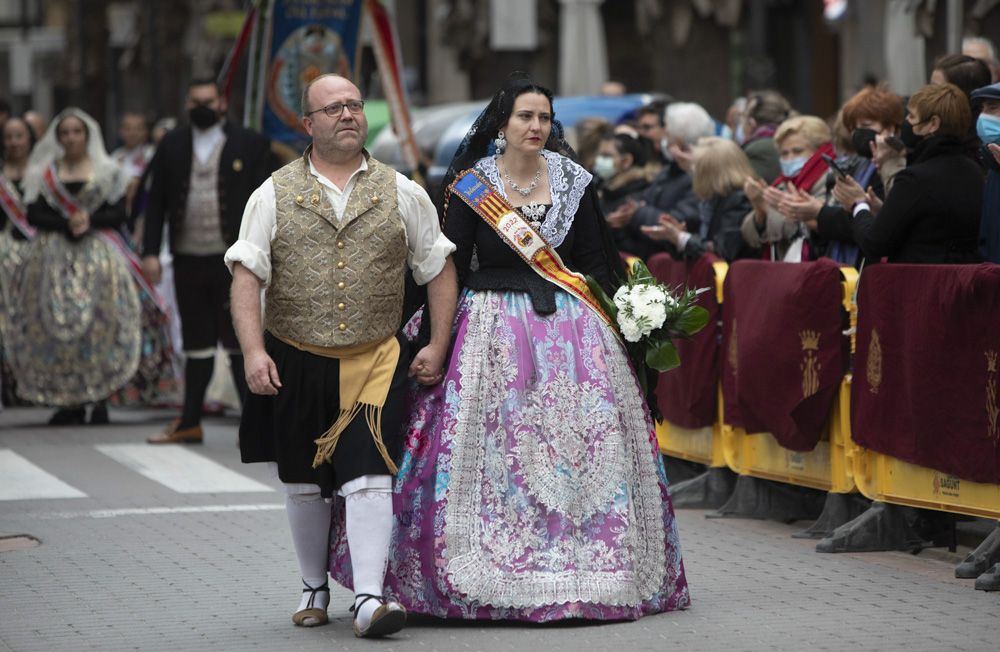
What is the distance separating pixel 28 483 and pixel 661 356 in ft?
16.8

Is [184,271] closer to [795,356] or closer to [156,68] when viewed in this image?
[795,356]

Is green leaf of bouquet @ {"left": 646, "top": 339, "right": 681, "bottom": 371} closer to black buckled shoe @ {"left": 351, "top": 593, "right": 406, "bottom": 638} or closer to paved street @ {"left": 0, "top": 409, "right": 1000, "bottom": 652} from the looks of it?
paved street @ {"left": 0, "top": 409, "right": 1000, "bottom": 652}

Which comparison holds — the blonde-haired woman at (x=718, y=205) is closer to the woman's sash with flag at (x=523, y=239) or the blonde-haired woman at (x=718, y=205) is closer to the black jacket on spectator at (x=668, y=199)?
the black jacket on spectator at (x=668, y=199)

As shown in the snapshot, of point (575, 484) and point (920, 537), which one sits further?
point (920, 537)

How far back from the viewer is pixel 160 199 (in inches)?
513

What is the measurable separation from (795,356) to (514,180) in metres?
2.29

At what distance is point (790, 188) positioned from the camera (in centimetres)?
977

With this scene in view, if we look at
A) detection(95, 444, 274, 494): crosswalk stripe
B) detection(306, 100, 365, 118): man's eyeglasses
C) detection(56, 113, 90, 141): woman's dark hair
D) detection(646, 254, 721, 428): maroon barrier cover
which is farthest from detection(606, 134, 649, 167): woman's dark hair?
detection(306, 100, 365, 118): man's eyeglasses

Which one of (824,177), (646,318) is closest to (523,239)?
(646,318)

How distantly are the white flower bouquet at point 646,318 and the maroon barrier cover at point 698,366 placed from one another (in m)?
2.51

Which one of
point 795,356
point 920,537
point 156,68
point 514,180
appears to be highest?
point 156,68

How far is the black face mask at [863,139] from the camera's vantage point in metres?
9.48

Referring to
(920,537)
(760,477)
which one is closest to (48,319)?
(760,477)

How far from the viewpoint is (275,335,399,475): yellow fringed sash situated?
7.04 metres
